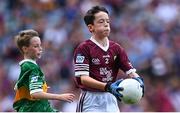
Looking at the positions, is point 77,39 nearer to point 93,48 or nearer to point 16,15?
point 16,15

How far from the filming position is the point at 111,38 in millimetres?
15195

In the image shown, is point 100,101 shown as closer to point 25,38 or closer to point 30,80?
point 30,80

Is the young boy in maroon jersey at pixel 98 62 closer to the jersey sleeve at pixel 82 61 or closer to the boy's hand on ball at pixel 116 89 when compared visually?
the jersey sleeve at pixel 82 61

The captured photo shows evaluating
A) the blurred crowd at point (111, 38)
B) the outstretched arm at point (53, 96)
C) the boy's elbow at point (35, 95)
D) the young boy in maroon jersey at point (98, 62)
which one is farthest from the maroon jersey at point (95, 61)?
the blurred crowd at point (111, 38)

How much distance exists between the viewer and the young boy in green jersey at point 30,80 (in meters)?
8.72

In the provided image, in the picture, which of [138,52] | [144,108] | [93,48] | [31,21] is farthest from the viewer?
[31,21]

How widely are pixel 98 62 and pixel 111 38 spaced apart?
639 cm

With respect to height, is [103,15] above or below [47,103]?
above

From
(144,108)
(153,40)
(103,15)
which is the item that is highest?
(103,15)

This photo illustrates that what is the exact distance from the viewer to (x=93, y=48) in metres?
8.84

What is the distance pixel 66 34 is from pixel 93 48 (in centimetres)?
666

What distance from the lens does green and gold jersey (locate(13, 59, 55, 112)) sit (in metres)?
8.72

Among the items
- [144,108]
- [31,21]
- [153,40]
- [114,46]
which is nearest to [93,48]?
[114,46]

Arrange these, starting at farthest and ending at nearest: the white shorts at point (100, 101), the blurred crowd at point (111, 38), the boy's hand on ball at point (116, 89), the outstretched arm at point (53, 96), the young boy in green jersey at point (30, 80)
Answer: the blurred crowd at point (111, 38), the white shorts at point (100, 101), the young boy in green jersey at point (30, 80), the outstretched arm at point (53, 96), the boy's hand on ball at point (116, 89)
